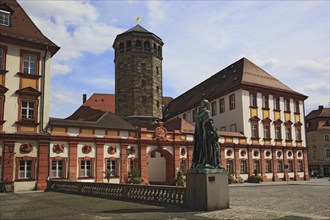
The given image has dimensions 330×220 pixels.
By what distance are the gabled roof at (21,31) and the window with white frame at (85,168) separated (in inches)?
379

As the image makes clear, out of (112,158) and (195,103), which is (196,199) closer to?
(112,158)

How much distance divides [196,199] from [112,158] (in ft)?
60.0

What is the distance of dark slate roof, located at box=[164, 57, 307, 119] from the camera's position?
131ft

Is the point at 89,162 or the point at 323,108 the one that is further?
the point at 323,108

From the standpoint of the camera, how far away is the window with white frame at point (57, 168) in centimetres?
2586

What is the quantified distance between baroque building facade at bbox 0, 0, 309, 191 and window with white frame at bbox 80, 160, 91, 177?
3.2 inches

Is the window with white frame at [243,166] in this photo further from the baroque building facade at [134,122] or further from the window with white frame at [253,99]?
the window with white frame at [253,99]

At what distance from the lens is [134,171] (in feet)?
96.7

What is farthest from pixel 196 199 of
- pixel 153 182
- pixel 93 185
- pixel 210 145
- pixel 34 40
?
pixel 153 182

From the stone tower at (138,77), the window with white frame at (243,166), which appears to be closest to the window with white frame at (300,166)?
the window with white frame at (243,166)

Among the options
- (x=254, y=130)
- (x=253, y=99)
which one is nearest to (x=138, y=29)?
(x=253, y=99)

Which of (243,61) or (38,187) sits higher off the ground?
(243,61)

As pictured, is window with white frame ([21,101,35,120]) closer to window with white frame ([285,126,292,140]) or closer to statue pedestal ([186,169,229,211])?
statue pedestal ([186,169,229,211])

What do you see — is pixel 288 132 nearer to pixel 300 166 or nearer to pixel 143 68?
pixel 300 166
